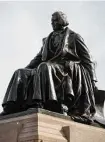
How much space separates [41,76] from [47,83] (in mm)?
169

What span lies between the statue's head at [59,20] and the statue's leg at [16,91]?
1.43m

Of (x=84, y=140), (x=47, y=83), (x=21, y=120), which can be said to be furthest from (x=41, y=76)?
(x=84, y=140)

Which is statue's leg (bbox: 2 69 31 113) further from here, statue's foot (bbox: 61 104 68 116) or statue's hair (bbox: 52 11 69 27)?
statue's hair (bbox: 52 11 69 27)

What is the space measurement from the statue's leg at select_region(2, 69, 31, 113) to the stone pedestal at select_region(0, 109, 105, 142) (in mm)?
262

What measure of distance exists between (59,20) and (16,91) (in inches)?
77.3

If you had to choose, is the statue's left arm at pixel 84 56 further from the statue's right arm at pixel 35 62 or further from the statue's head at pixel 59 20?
the statue's right arm at pixel 35 62

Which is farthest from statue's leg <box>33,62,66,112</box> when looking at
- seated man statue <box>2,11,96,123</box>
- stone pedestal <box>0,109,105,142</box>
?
stone pedestal <box>0,109,105,142</box>

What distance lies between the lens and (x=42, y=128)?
6.51m

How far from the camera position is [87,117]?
24.8 ft

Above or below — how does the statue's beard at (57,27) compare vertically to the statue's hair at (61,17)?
below

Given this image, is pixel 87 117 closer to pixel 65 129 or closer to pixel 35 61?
pixel 65 129

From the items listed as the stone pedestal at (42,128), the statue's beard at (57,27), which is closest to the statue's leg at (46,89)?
the stone pedestal at (42,128)

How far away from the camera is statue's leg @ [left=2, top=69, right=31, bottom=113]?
743cm

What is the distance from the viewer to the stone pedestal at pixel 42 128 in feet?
21.2
